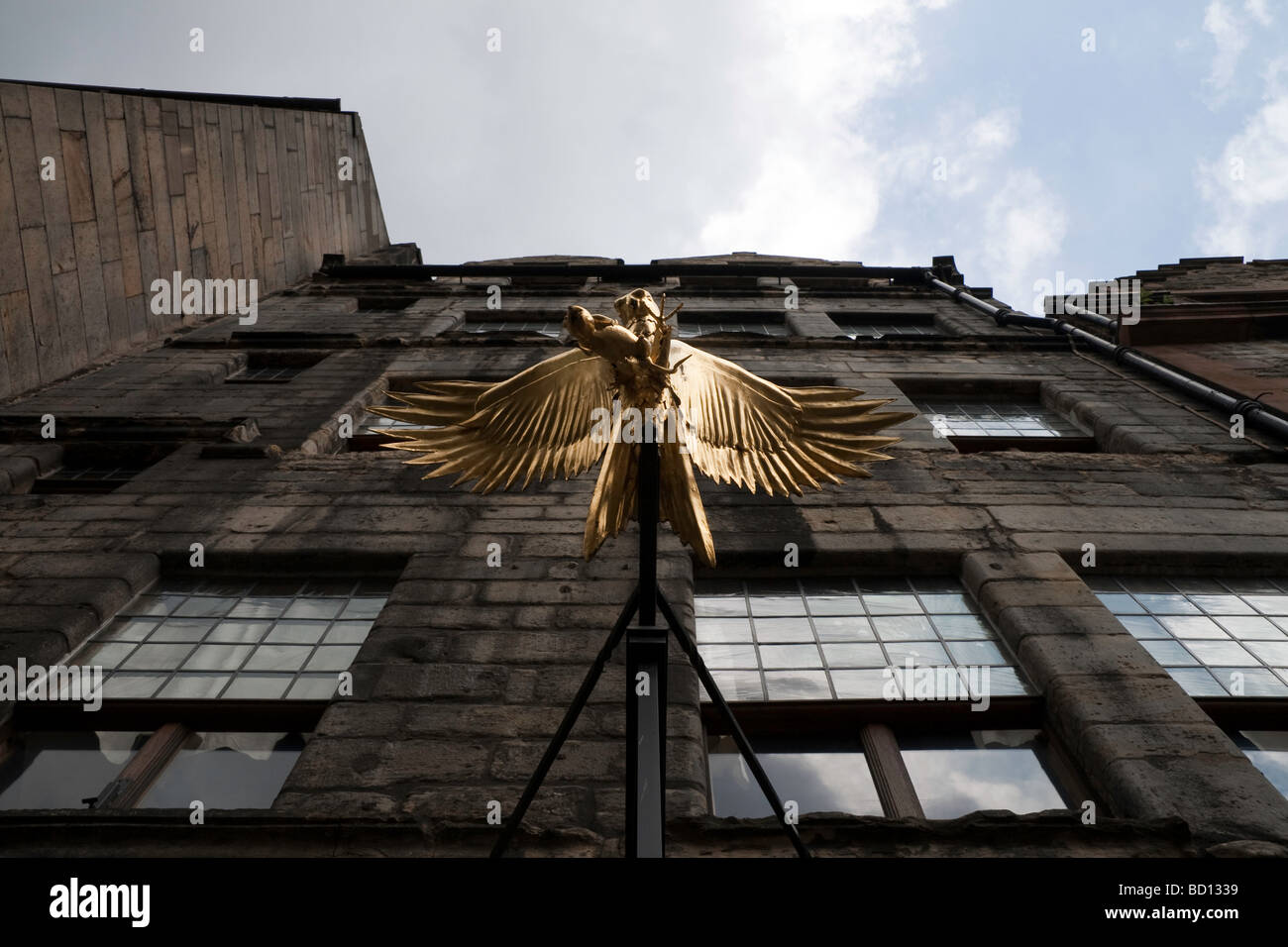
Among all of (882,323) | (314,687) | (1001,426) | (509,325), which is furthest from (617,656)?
(882,323)

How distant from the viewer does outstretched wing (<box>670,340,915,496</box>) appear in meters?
2.87

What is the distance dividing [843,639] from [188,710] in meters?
4.68

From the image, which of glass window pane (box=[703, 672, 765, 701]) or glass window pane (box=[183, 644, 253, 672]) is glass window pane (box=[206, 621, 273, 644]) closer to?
glass window pane (box=[183, 644, 253, 672])

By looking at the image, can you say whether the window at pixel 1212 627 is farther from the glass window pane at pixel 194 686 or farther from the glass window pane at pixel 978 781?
the glass window pane at pixel 194 686

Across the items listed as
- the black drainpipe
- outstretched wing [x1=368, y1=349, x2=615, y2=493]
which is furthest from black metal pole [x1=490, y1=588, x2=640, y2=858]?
the black drainpipe

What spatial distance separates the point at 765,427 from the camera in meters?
2.99

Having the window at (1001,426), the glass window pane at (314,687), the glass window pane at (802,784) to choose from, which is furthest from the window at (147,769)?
the window at (1001,426)

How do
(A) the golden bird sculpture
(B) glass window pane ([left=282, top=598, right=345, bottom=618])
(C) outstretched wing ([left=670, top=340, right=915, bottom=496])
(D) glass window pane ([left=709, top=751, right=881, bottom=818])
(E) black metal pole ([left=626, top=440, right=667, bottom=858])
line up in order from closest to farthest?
(E) black metal pole ([left=626, top=440, right=667, bottom=858]), (A) the golden bird sculpture, (C) outstretched wing ([left=670, top=340, right=915, bottom=496]), (D) glass window pane ([left=709, top=751, right=881, bottom=818]), (B) glass window pane ([left=282, top=598, right=345, bottom=618])

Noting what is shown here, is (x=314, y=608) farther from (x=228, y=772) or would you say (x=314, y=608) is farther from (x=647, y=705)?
(x=647, y=705)

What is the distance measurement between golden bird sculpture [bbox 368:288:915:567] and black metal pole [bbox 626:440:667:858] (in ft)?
0.70

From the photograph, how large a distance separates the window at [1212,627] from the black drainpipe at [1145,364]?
3.44 m

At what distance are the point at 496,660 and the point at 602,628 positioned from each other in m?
0.79

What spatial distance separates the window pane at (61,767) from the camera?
445cm
